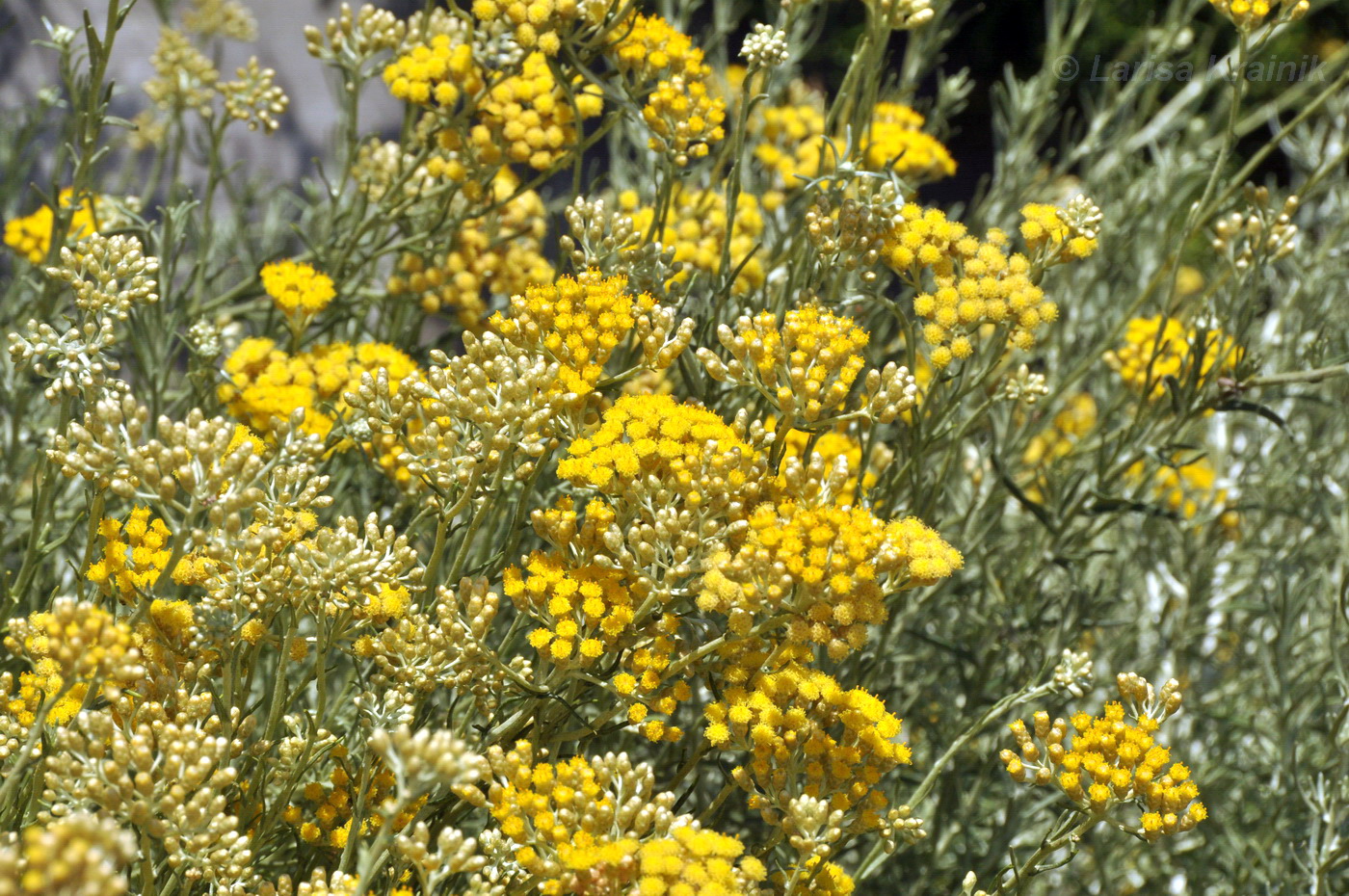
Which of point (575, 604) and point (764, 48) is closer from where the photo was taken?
point (575, 604)

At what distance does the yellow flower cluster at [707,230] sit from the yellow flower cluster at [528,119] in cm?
17

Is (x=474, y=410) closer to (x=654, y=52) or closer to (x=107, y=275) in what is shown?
(x=107, y=275)

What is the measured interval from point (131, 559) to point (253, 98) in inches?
39.9

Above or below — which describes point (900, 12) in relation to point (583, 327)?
above

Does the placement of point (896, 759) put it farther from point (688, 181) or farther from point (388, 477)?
point (688, 181)

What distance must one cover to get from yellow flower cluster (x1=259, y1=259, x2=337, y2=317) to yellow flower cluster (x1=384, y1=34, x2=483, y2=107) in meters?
0.29

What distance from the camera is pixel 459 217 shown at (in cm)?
177

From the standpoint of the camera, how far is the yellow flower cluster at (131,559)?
3.75ft

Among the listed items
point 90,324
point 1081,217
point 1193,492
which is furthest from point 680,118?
point 1193,492

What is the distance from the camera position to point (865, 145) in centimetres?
187

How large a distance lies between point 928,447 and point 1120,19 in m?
3.75

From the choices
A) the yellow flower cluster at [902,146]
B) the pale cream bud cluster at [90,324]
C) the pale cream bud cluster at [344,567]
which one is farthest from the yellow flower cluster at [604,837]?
the yellow flower cluster at [902,146]

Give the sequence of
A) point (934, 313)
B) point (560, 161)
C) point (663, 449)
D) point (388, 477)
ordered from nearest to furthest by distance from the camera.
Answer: point (663, 449) < point (934, 313) < point (388, 477) < point (560, 161)

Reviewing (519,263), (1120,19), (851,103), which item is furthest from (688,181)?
(1120,19)
